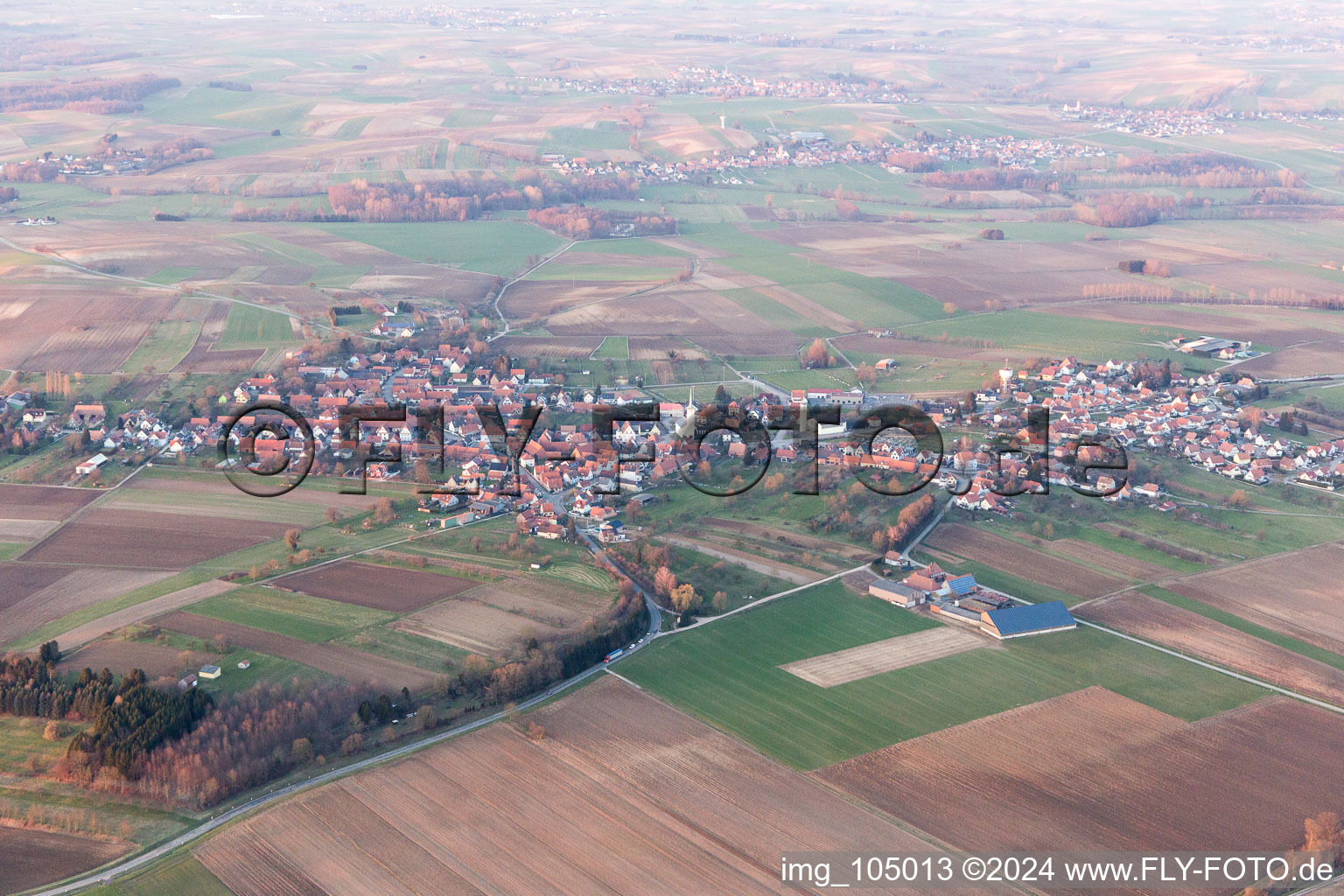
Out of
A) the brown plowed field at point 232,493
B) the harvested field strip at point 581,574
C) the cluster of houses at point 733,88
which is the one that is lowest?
the harvested field strip at point 581,574

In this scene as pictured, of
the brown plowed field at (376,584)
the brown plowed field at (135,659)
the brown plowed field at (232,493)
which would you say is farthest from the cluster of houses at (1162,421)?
the brown plowed field at (135,659)

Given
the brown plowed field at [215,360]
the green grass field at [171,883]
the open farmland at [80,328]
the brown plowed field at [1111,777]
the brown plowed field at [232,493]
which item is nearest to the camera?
the green grass field at [171,883]

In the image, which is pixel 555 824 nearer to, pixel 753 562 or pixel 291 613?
pixel 291 613

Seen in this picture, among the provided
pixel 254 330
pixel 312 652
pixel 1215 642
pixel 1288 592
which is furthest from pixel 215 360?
pixel 1288 592

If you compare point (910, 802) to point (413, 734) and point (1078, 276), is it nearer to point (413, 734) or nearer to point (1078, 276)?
point (413, 734)

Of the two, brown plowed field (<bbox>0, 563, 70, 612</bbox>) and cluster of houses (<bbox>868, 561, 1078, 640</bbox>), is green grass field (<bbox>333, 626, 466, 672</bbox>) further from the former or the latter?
cluster of houses (<bbox>868, 561, 1078, 640</bbox>)

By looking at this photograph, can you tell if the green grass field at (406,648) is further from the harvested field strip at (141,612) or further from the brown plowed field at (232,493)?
the brown plowed field at (232,493)
